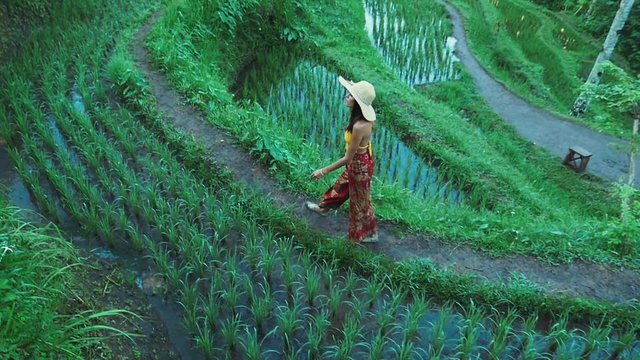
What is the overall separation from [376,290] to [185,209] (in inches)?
76.4

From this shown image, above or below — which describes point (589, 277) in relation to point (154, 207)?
above

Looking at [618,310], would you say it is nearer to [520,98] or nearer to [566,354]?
[566,354]

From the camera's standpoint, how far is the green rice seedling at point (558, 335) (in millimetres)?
3375

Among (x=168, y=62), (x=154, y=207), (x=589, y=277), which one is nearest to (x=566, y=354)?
(x=589, y=277)

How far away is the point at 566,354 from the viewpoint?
316 centimetres

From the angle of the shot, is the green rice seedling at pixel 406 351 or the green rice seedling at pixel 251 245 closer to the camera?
the green rice seedling at pixel 406 351

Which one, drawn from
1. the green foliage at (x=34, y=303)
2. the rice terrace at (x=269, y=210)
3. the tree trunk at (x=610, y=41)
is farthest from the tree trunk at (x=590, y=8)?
the green foliage at (x=34, y=303)

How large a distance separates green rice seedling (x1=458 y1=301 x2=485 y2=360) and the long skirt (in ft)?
3.49

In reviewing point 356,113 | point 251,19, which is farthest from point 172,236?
point 251,19

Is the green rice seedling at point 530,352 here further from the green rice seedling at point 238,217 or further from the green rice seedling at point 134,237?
the green rice seedling at point 134,237

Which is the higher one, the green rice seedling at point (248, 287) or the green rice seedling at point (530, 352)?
the green rice seedling at point (530, 352)

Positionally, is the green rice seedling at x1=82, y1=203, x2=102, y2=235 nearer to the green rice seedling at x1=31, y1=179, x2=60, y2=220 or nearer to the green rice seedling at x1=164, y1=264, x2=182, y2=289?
the green rice seedling at x1=31, y1=179, x2=60, y2=220

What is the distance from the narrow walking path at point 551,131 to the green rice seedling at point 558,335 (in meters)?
4.64

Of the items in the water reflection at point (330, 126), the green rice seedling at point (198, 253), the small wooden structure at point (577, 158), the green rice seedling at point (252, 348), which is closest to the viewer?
the green rice seedling at point (252, 348)
